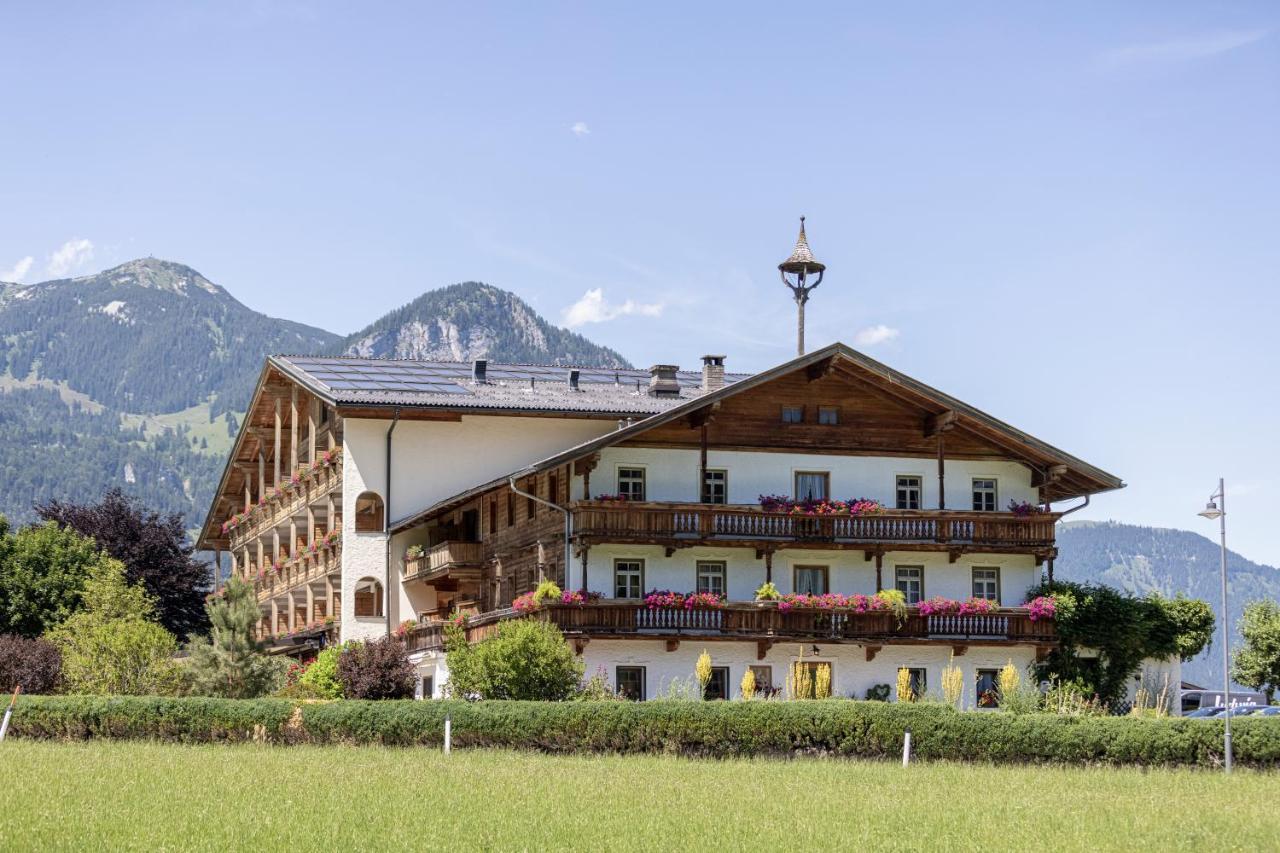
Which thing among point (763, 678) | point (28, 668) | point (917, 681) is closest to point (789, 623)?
point (763, 678)

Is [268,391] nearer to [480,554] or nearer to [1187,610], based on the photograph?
[480,554]

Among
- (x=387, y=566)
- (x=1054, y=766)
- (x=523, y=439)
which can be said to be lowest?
(x=1054, y=766)

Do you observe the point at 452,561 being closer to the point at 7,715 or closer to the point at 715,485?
the point at 715,485

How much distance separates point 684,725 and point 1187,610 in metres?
19.2

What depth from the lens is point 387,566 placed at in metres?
59.3

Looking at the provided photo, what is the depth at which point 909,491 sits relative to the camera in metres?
53.2

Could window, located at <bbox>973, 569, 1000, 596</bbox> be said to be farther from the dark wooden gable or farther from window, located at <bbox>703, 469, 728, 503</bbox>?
window, located at <bbox>703, 469, 728, 503</bbox>

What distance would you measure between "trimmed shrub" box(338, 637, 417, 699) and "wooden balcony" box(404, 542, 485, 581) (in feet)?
16.8

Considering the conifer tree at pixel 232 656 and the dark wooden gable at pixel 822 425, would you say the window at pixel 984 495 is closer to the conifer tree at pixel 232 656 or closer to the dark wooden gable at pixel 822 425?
the dark wooden gable at pixel 822 425

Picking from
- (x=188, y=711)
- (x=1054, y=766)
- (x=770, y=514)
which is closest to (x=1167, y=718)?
(x=1054, y=766)

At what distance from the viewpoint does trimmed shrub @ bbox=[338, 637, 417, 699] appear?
163ft

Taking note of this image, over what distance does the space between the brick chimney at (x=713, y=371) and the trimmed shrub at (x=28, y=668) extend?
67.2 feet

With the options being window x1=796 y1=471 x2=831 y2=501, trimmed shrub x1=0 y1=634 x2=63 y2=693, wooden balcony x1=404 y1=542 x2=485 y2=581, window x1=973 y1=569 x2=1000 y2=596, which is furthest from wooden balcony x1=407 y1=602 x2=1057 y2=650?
trimmed shrub x1=0 y1=634 x2=63 y2=693

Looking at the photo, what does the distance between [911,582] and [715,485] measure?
19.4 ft
